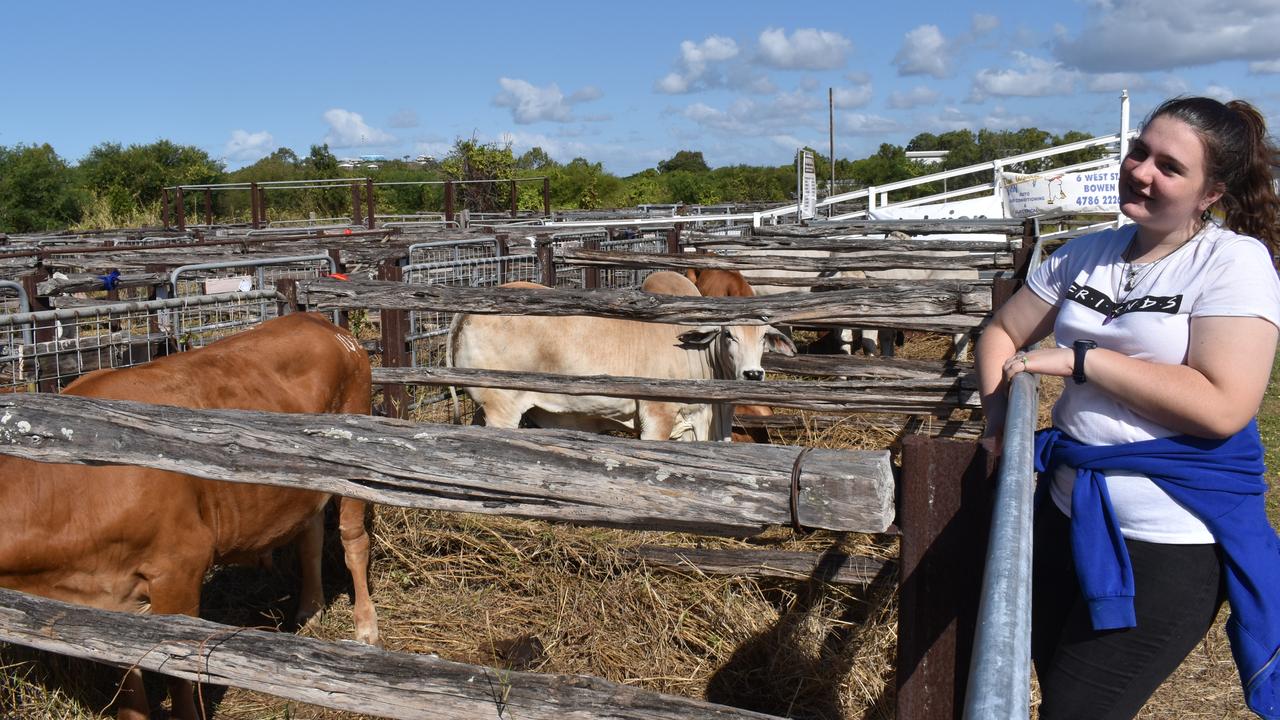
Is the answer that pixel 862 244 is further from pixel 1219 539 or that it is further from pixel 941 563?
pixel 941 563

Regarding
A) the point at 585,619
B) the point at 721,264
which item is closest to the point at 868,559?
the point at 585,619

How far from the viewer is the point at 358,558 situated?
484cm

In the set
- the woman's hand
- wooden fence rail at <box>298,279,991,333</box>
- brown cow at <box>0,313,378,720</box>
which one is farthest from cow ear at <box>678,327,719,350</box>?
the woman's hand

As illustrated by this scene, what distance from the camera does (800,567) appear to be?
4602mm

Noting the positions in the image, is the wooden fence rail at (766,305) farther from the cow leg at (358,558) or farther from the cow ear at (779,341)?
the cow ear at (779,341)

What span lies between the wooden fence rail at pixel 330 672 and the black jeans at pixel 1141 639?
70 cm

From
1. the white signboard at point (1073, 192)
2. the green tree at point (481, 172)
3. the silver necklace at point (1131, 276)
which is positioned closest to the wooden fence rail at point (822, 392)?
the silver necklace at point (1131, 276)

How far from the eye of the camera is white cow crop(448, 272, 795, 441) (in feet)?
22.3

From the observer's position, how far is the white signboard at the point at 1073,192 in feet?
45.0

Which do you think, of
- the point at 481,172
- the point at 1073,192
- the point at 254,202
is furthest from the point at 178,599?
the point at 481,172

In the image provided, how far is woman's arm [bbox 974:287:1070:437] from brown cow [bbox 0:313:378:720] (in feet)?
9.02

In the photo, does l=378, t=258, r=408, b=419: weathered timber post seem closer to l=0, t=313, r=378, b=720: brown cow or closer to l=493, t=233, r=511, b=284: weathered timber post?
l=0, t=313, r=378, b=720: brown cow

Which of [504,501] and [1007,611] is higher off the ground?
[1007,611]

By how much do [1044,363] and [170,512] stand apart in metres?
2.93
